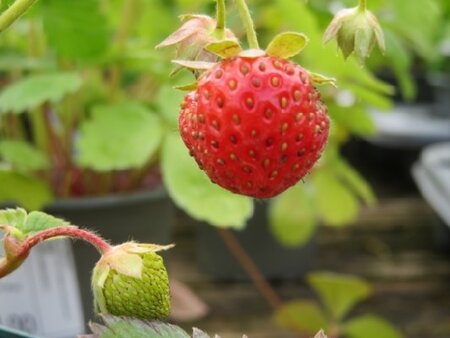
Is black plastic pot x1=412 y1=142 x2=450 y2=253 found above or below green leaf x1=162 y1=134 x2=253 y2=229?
below

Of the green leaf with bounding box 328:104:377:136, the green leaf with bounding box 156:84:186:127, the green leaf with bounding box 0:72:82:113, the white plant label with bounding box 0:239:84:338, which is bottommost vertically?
the white plant label with bounding box 0:239:84:338

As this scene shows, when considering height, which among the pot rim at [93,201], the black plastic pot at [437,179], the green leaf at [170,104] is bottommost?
the black plastic pot at [437,179]

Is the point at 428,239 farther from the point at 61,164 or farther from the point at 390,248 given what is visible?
the point at 61,164

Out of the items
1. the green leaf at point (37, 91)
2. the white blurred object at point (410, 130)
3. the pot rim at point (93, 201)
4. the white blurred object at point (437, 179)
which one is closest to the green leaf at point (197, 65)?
the green leaf at point (37, 91)

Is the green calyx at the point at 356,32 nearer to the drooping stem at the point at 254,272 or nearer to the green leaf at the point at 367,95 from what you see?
the green leaf at the point at 367,95

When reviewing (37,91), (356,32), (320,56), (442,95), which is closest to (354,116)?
(320,56)

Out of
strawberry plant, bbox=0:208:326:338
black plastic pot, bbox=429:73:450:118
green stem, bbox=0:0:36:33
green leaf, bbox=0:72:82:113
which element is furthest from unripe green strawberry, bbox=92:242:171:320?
black plastic pot, bbox=429:73:450:118

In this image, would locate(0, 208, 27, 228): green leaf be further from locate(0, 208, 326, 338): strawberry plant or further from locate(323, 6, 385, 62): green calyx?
locate(323, 6, 385, 62): green calyx
